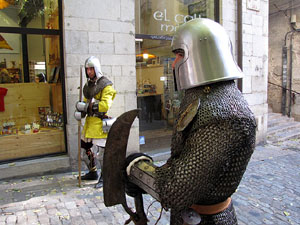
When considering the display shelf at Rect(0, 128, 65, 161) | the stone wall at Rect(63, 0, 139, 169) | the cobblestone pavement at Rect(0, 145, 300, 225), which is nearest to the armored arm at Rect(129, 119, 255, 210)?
the cobblestone pavement at Rect(0, 145, 300, 225)

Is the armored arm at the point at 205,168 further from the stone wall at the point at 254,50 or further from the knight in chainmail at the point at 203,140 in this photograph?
the stone wall at the point at 254,50

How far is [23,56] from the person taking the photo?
18.1ft

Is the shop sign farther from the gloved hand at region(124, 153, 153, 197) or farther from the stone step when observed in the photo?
the gloved hand at region(124, 153, 153, 197)

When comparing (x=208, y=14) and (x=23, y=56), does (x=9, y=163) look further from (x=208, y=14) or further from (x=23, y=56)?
(x=208, y=14)

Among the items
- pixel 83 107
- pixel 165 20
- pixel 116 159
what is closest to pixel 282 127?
pixel 165 20

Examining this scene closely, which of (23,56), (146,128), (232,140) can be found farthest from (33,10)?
(232,140)

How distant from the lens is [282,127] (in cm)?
895

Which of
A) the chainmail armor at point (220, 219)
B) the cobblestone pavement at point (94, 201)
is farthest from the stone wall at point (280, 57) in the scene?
the chainmail armor at point (220, 219)

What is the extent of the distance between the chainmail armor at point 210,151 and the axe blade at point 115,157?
0.86 ft

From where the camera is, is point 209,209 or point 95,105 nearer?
point 209,209

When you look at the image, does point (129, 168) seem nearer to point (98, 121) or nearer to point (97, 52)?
point (98, 121)

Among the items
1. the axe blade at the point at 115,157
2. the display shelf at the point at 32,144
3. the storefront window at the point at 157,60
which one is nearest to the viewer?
the axe blade at the point at 115,157

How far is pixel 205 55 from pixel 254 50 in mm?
6309

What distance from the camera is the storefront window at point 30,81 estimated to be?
201 inches
